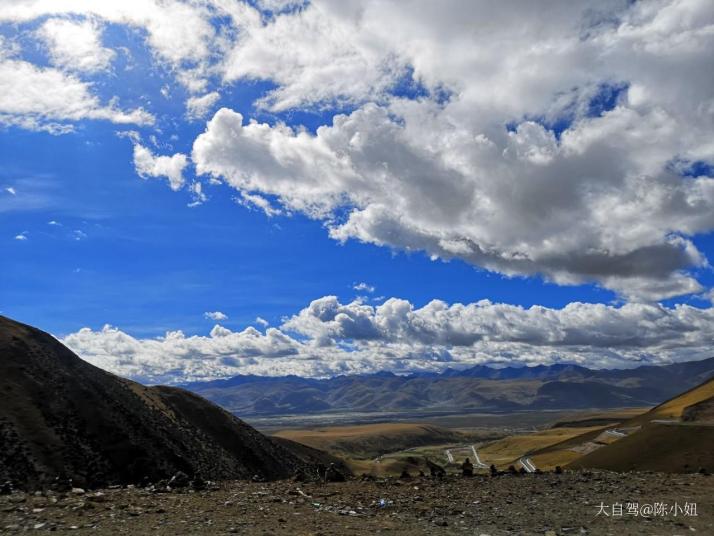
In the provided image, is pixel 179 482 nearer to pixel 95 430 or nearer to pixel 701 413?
pixel 95 430

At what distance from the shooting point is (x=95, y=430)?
65188 millimetres

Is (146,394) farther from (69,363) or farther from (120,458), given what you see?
(120,458)

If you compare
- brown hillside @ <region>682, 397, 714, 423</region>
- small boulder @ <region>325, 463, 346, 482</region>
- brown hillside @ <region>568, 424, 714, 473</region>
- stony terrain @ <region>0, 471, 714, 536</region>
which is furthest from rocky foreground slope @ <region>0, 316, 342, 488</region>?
brown hillside @ <region>682, 397, 714, 423</region>

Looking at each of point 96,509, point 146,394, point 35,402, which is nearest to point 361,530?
point 96,509

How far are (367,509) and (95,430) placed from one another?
181 ft

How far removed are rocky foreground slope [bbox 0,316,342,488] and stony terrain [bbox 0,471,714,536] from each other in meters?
29.4

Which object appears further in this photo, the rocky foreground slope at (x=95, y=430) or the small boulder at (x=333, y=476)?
the rocky foreground slope at (x=95, y=430)

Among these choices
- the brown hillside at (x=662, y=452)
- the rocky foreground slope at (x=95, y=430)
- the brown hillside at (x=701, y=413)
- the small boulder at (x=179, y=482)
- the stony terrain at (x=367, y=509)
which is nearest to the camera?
the stony terrain at (x=367, y=509)

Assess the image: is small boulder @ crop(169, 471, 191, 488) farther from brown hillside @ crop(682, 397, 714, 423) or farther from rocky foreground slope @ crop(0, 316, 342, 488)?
brown hillside @ crop(682, 397, 714, 423)

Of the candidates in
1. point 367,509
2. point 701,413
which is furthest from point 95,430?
point 701,413

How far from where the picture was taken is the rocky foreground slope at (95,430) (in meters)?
54.0

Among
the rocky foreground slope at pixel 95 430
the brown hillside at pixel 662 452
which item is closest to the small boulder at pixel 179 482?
the rocky foreground slope at pixel 95 430

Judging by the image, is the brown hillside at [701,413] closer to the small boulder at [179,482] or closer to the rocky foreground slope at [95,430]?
the rocky foreground slope at [95,430]

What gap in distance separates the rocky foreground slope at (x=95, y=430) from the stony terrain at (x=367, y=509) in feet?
Result: 96.6
